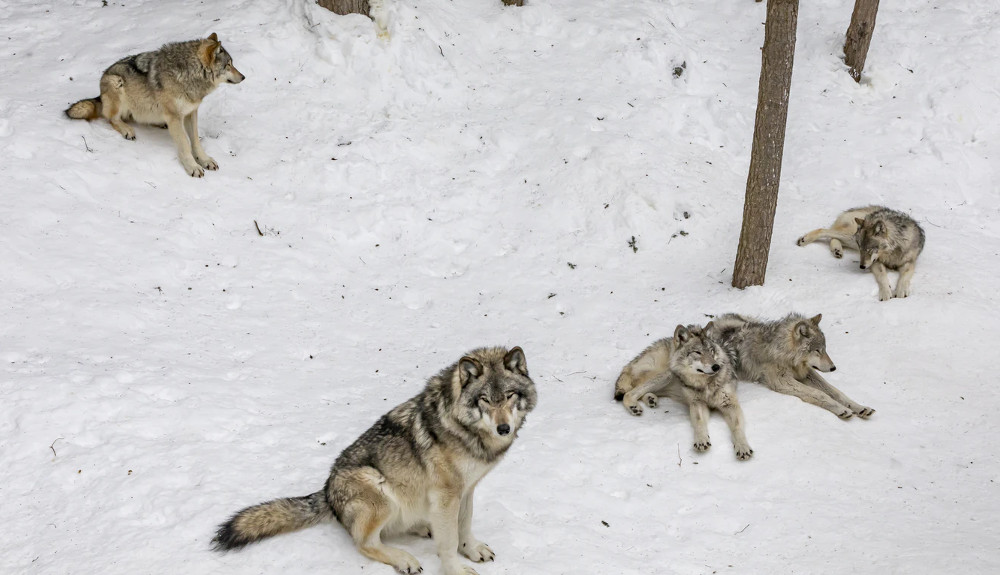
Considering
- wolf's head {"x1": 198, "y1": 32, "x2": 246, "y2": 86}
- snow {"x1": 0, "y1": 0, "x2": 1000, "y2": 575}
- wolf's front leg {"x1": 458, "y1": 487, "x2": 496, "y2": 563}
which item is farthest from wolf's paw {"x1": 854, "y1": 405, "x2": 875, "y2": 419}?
wolf's head {"x1": 198, "y1": 32, "x2": 246, "y2": 86}

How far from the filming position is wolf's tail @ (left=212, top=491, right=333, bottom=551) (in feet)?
19.3

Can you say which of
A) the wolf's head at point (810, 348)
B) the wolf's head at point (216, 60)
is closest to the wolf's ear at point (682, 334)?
the wolf's head at point (810, 348)

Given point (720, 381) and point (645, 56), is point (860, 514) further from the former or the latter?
point (645, 56)

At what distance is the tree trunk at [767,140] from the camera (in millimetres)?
9670

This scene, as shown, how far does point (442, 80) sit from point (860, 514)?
32.9ft

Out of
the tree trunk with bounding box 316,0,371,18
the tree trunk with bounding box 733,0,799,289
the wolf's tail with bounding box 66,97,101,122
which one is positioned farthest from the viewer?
the tree trunk with bounding box 316,0,371,18

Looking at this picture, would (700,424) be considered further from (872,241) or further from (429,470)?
(872,241)

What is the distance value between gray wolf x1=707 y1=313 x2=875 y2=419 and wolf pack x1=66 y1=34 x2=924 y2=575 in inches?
0.5

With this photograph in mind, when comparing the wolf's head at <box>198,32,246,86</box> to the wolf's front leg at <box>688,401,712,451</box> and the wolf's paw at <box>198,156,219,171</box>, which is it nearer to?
the wolf's paw at <box>198,156,219,171</box>

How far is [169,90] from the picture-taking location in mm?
11234

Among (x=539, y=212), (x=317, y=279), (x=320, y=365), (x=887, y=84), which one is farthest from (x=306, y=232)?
(x=887, y=84)

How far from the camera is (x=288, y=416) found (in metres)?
8.10

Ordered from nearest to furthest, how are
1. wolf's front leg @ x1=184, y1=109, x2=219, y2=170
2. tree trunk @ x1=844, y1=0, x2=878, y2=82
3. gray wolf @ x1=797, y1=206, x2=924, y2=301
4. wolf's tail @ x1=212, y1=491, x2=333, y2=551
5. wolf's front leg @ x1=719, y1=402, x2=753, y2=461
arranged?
wolf's tail @ x1=212, y1=491, x2=333, y2=551
wolf's front leg @ x1=719, y1=402, x2=753, y2=461
gray wolf @ x1=797, y1=206, x2=924, y2=301
wolf's front leg @ x1=184, y1=109, x2=219, y2=170
tree trunk @ x1=844, y1=0, x2=878, y2=82

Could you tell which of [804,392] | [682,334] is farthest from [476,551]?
[804,392]
